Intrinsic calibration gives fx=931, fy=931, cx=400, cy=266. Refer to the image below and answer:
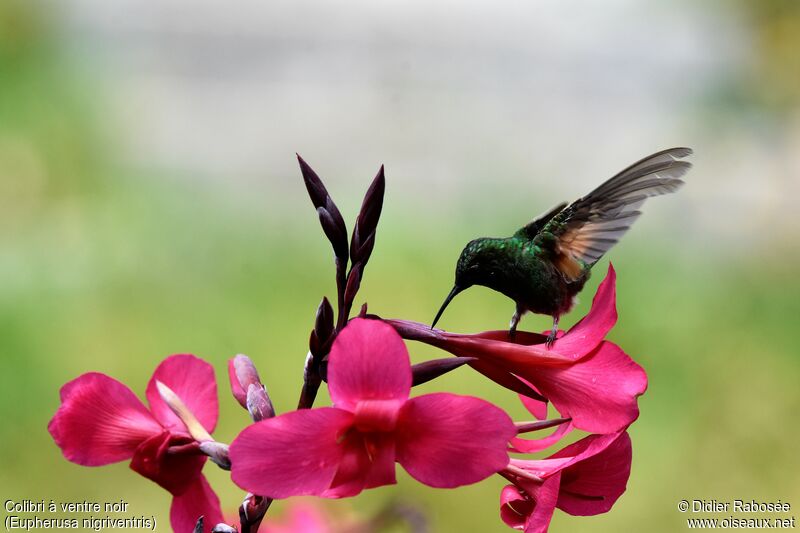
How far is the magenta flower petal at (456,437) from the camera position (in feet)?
1.86

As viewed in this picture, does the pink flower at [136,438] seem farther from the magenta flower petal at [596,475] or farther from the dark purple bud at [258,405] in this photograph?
the magenta flower petal at [596,475]

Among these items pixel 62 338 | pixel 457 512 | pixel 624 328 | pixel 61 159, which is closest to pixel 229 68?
pixel 61 159

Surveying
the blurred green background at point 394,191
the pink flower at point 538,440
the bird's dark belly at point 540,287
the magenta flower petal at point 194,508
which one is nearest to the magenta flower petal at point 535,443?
the pink flower at point 538,440

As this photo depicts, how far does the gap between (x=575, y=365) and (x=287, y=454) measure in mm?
236

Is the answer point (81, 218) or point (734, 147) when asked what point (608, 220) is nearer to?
point (81, 218)

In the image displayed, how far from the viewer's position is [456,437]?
1.88ft

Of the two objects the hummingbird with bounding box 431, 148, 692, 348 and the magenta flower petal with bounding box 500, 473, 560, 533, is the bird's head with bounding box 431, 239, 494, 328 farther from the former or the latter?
the magenta flower petal with bounding box 500, 473, 560, 533

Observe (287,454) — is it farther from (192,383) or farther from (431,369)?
(192,383)

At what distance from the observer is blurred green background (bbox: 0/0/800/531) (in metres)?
2.51

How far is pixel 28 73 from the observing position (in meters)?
3.51

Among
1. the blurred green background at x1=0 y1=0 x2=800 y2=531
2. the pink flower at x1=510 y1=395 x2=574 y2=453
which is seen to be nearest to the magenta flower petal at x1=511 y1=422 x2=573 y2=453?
the pink flower at x1=510 y1=395 x2=574 y2=453

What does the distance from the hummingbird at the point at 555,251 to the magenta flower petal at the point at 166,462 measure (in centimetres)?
22

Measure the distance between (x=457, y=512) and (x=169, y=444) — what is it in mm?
1644

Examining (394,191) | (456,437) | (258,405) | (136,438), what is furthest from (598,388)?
(394,191)
